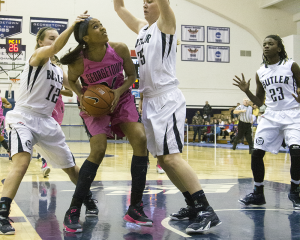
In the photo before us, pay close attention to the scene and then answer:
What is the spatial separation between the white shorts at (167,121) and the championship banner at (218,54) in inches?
826

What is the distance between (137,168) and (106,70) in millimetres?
861

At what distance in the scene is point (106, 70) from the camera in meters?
3.13

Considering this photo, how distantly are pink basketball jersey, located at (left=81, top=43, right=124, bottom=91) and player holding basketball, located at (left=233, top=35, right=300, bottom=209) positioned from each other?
1.44 m

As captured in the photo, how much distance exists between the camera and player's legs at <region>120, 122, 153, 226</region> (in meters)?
3.04

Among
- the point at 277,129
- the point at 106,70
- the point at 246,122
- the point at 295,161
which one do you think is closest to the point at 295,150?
the point at 295,161

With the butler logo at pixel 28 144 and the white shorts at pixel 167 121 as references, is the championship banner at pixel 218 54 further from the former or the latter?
the butler logo at pixel 28 144

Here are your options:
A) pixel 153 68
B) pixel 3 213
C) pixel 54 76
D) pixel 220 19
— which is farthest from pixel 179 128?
pixel 220 19

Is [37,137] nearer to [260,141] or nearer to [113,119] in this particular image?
[113,119]

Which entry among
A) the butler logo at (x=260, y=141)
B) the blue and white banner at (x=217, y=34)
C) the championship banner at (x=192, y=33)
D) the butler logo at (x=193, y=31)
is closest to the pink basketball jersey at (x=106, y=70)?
the butler logo at (x=260, y=141)

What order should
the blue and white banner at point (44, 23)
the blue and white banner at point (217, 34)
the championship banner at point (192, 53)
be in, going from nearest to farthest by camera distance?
1. the blue and white banner at point (44, 23)
2. the championship banner at point (192, 53)
3. the blue and white banner at point (217, 34)

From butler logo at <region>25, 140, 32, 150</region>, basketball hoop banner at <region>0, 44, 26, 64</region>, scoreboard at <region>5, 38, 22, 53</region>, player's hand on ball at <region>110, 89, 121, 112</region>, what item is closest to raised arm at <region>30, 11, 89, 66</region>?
player's hand on ball at <region>110, 89, 121, 112</region>

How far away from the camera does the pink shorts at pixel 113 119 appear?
309cm

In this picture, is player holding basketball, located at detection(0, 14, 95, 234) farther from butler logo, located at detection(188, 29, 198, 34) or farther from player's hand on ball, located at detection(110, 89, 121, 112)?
butler logo, located at detection(188, 29, 198, 34)

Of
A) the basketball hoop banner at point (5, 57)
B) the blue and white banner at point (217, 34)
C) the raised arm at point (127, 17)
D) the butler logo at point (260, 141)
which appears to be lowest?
the butler logo at point (260, 141)
